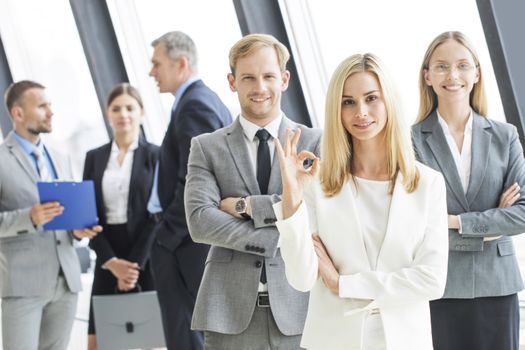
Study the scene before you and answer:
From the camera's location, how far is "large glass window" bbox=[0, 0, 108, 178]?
6.96m

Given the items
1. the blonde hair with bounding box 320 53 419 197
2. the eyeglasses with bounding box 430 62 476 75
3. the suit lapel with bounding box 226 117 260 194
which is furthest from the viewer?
the eyeglasses with bounding box 430 62 476 75

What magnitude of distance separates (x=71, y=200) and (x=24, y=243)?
38 centimetres

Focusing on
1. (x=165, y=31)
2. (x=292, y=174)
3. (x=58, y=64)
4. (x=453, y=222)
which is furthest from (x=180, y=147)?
(x=58, y=64)

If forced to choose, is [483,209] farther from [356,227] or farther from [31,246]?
[31,246]

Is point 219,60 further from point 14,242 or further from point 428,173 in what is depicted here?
point 428,173

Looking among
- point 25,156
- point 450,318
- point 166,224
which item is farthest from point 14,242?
point 450,318

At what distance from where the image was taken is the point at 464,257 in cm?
280

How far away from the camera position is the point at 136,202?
4.41m

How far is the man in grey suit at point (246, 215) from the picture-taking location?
2598 mm

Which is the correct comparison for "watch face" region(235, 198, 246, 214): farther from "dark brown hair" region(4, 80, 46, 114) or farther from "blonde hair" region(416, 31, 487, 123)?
"dark brown hair" region(4, 80, 46, 114)

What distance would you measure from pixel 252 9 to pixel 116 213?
4.57 feet

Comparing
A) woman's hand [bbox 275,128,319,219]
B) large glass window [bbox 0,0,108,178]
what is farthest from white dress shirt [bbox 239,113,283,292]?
large glass window [bbox 0,0,108,178]

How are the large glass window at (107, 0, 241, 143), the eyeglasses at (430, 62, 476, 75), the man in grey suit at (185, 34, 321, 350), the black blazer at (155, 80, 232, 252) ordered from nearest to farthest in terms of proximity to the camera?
the man in grey suit at (185, 34, 321, 350) → the eyeglasses at (430, 62, 476, 75) → the black blazer at (155, 80, 232, 252) → the large glass window at (107, 0, 241, 143)

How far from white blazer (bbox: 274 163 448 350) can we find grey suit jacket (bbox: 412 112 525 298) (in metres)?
0.63
